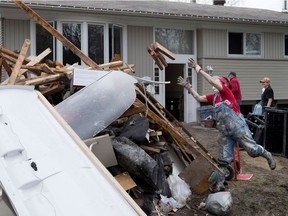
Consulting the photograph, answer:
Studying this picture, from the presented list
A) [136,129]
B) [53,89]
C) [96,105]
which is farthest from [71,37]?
[96,105]

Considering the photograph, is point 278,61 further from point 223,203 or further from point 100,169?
point 100,169

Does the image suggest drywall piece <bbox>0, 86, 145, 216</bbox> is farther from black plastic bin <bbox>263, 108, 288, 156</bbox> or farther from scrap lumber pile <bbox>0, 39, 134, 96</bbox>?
black plastic bin <bbox>263, 108, 288, 156</bbox>

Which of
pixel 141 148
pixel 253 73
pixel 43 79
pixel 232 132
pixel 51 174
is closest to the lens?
pixel 51 174

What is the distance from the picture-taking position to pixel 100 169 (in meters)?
2.73

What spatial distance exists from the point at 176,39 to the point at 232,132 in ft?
30.1

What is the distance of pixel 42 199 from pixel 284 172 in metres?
5.66

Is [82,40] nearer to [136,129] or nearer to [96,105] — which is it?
[136,129]

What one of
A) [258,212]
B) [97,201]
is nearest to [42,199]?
[97,201]

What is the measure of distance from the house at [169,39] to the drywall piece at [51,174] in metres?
9.23

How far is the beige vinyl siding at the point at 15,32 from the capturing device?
1188 centimetres

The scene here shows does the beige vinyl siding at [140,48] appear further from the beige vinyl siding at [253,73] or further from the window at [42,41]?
the window at [42,41]

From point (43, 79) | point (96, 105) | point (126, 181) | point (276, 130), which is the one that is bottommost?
point (276, 130)

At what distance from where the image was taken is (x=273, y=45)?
16141 millimetres

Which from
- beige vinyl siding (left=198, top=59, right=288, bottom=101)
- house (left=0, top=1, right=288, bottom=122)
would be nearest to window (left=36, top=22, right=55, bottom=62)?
house (left=0, top=1, right=288, bottom=122)
